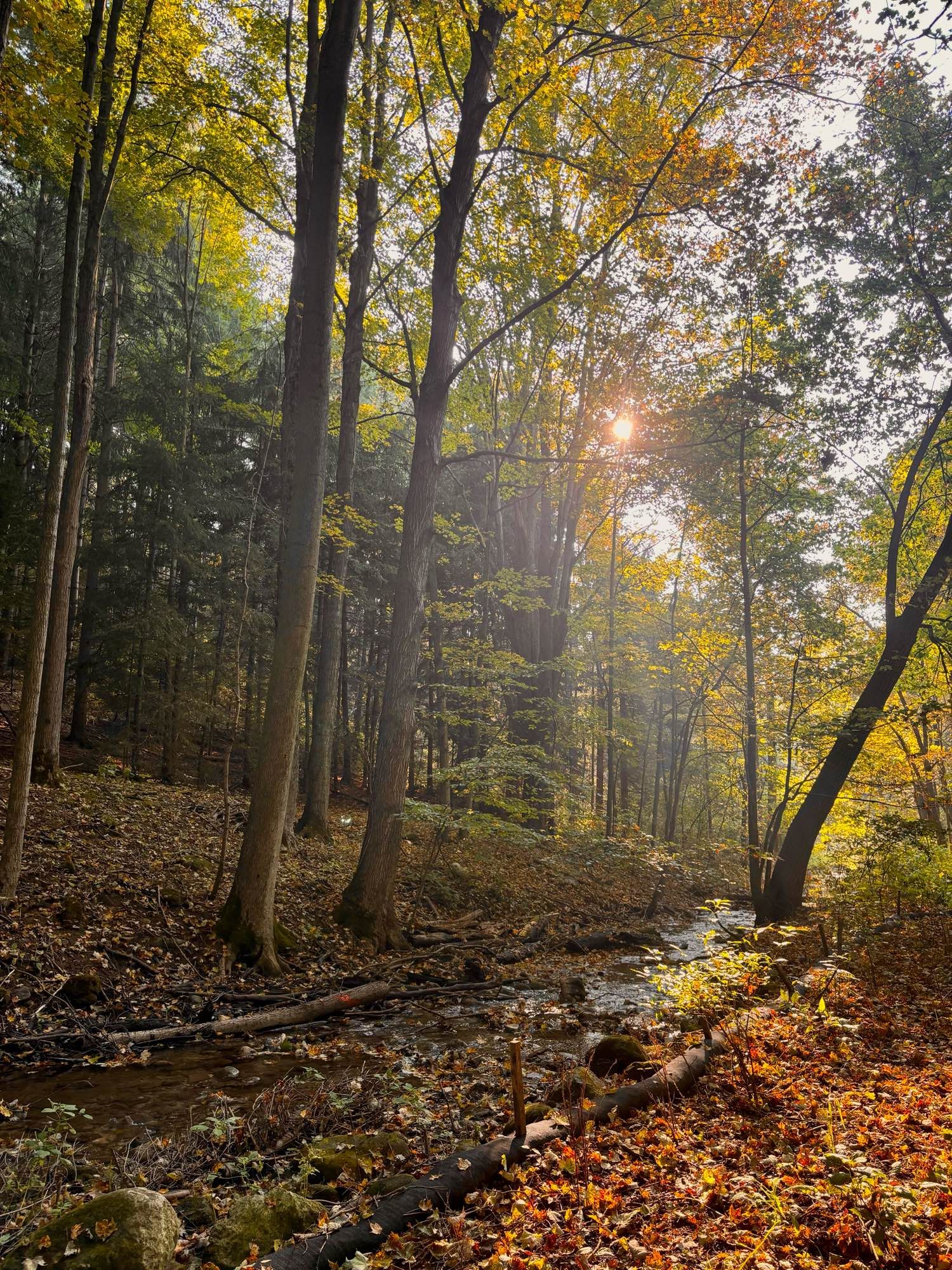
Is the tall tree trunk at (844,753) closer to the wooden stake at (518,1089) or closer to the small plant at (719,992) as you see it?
the small plant at (719,992)

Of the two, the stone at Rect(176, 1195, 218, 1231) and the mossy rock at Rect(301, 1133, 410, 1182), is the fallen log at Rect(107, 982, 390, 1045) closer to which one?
the mossy rock at Rect(301, 1133, 410, 1182)

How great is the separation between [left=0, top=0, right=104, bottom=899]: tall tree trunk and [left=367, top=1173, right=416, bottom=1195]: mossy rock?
5185 millimetres

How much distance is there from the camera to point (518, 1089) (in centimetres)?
374

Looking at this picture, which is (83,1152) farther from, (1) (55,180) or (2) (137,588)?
(1) (55,180)

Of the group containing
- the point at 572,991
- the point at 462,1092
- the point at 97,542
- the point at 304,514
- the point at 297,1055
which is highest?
the point at 97,542

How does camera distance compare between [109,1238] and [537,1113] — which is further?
[537,1113]

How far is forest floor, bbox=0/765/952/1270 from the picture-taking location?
2.98m

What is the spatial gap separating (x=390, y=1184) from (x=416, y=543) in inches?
289

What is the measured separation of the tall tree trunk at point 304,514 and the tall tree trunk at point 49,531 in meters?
2.28

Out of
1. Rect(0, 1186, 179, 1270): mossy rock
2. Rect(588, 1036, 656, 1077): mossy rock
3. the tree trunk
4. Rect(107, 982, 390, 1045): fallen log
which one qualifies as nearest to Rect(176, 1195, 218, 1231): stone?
Rect(0, 1186, 179, 1270): mossy rock

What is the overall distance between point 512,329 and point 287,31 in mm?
8180

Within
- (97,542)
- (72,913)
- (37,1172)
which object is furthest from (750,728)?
(97,542)

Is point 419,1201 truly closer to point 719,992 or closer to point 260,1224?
point 260,1224

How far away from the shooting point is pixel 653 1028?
609 centimetres
